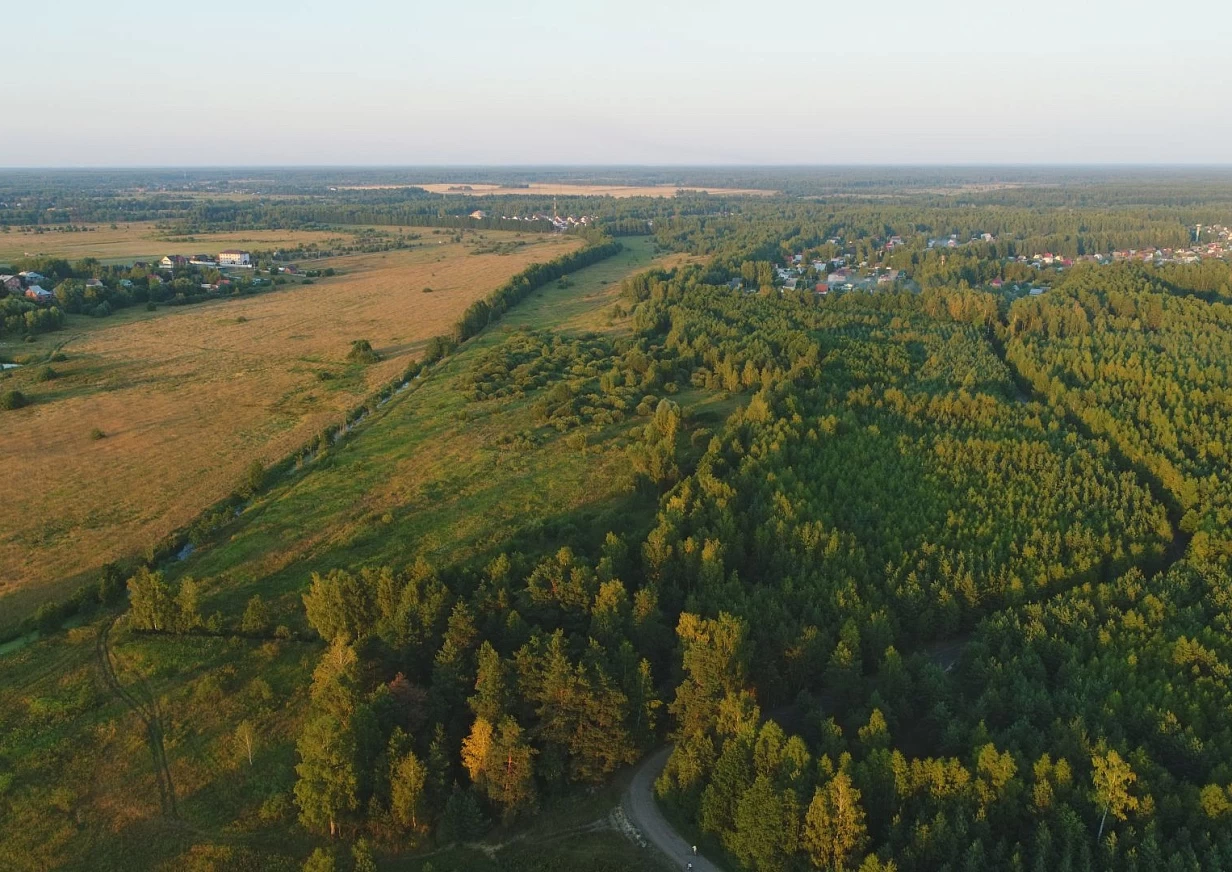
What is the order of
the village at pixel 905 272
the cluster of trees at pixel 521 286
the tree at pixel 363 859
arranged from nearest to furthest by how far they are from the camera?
the tree at pixel 363 859
the cluster of trees at pixel 521 286
the village at pixel 905 272

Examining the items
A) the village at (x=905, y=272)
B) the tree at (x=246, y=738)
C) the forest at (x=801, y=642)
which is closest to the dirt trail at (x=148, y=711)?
the forest at (x=801, y=642)

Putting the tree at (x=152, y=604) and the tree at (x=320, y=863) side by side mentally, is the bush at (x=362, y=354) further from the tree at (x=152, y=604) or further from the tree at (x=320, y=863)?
the tree at (x=320, y=863)

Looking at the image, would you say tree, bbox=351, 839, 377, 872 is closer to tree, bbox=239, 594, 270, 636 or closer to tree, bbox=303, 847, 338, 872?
tree, bbox=303, 847, 338, 872

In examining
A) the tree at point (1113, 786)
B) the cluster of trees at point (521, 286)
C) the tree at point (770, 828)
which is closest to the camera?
the tree at point (770, 828)

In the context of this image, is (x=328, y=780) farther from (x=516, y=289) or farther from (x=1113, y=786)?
(x=516, y=289)

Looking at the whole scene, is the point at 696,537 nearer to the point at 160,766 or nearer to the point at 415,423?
the point at 160,766

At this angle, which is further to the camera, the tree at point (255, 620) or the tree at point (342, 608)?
the tree at point (255, 620)

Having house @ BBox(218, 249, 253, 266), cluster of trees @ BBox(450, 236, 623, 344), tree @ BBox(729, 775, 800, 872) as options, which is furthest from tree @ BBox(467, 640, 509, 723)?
house @ BBox(218, 249, 253, 266)
